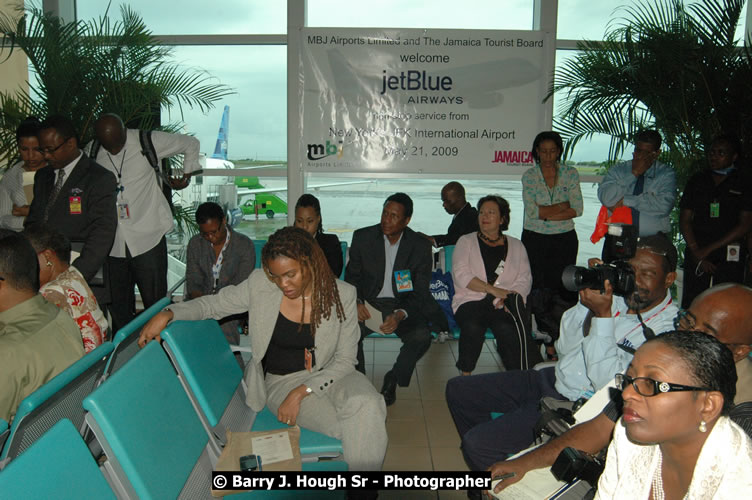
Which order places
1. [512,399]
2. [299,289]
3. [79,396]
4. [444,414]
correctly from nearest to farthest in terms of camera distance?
[79,396]
[299,289]
[512,399]
[444,414]

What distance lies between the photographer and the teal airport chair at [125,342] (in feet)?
6.93

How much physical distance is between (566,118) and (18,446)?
16.7 feet

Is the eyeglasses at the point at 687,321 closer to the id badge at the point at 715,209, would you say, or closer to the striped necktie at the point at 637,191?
the striped necktie at the point at 637,191

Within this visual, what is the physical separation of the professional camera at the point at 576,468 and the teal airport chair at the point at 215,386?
0.92 metres

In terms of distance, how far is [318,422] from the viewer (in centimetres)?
239

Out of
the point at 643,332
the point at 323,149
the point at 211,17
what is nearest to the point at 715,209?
the point at 643,332

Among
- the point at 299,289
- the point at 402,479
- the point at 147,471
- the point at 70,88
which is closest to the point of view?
the point at 147,471

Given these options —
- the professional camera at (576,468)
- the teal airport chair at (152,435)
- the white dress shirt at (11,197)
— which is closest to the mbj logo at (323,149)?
the white dress shirt at (11,197)

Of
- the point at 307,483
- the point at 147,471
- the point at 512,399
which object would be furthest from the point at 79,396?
the point at 512,399

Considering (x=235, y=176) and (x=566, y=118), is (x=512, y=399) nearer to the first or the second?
(x=566, y=118)

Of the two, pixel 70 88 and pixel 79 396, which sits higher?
pixel 70 88

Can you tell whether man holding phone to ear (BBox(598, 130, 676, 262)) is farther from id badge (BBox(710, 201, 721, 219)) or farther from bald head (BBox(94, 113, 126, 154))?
bald head (BBox(94, 113, 126, 154))

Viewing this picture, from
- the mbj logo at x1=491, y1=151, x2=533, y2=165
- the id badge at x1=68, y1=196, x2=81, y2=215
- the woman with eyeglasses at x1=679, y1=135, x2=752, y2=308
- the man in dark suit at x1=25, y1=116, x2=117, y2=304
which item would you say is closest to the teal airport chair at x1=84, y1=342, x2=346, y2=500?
the man in dark suit at x1=25, y1=116, x2=117, y2=304

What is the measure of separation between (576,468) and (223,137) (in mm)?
5088
